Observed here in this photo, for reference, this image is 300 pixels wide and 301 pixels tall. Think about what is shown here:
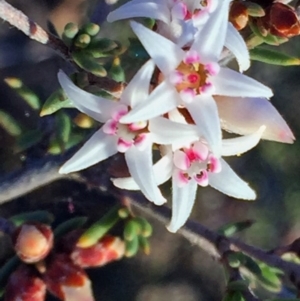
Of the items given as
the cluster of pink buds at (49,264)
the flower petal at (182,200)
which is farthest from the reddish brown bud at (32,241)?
the flower petal at (182,200)

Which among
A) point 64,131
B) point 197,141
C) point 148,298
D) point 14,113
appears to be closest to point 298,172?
point 148,298

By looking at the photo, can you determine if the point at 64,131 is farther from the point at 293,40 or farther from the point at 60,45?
the point at 293,40

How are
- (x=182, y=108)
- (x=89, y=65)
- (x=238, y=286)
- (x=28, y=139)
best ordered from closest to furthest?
(x=182, y=108)
(x=89, y=65)
(x=238, y=286)
(x=28, y=139)

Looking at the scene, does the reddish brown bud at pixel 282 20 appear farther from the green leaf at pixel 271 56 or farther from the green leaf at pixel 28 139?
→ the green leaf at pixel 28 139

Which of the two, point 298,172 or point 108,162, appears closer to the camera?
point 108,162

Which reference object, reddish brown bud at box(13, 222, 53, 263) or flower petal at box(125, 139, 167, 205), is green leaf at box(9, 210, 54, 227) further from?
flower petal at box(125, 139, 167, 205)

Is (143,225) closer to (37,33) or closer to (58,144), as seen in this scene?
(58,144)

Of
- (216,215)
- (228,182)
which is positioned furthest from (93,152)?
(216,215)
